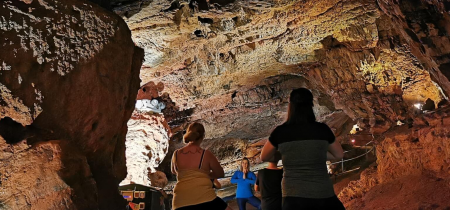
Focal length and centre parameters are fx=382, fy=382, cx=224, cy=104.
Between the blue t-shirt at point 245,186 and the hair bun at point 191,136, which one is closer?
the hair bun at point 191,136

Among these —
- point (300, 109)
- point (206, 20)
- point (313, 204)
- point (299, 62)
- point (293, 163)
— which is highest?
→ point (206, 20)

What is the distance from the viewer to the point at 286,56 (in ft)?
33.1

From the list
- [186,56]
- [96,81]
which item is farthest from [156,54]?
[96,81]

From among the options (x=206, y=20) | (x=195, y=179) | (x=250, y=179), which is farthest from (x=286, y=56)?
(x=195, y=179)

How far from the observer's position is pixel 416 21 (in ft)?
17.7

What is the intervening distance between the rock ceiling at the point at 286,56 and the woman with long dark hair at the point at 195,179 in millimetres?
3615

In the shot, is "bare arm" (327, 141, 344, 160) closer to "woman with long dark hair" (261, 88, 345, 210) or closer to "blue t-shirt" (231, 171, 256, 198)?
"woman with long dark hair" (261, 88, 345, 210)

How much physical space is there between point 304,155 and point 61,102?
130 inches

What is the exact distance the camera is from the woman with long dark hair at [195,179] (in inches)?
133

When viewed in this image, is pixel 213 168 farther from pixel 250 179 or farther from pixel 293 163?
pixel 250 179

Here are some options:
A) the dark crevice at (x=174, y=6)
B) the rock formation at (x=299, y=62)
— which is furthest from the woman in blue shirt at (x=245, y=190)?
Answer: the dark crevice at (x=174, y=6)

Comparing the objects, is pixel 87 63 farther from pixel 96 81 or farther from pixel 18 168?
pixel 18 168

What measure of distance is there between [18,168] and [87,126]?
1083 mm

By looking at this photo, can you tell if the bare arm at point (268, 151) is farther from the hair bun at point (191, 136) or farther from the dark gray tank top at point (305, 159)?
the hair bun at point (191, 136)
